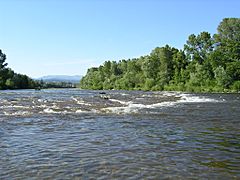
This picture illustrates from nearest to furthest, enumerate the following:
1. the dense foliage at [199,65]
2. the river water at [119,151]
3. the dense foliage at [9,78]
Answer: the river water at [119,151] < the dense foliage at [199,65] < the dense foliage at [9,78]

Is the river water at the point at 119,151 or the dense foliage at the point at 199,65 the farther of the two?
the dense foliage at the point at 199,65

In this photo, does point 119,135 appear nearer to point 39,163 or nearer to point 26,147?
point 26,147

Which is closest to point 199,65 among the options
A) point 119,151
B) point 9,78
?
point 119,151

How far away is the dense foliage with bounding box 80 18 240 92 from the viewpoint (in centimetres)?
8225

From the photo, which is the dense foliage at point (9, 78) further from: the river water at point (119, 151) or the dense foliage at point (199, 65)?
the river water at point (119, 151)

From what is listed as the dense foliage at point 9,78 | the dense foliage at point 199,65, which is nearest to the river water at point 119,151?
the dense foliage at point 199,65

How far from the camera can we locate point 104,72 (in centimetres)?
17462

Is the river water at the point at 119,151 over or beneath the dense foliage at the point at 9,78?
beneath

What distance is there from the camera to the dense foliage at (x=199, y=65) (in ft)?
270

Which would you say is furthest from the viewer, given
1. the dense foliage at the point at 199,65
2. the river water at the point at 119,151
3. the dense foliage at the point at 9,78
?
the dense foliage at the point at 9,78

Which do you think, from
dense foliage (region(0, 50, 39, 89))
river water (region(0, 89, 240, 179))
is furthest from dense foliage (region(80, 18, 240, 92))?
river water (region(0, 89, 240, 179))

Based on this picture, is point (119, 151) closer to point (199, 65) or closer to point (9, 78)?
point (199, 65)

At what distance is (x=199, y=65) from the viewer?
91938 mm

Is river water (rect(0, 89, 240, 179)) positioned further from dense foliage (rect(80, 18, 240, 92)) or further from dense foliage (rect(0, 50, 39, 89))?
dense foliage (rect(0, 50, 39, 89))
